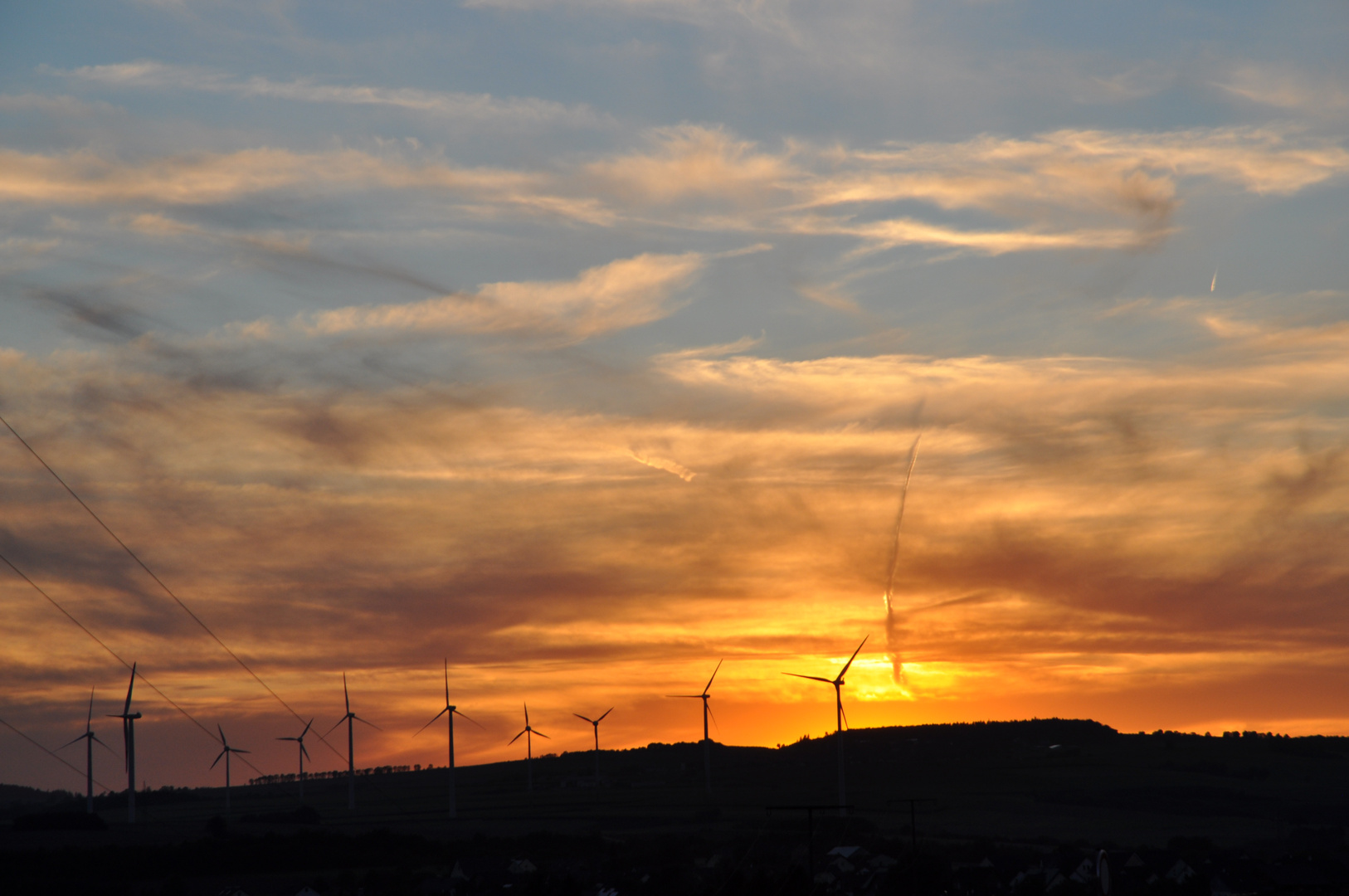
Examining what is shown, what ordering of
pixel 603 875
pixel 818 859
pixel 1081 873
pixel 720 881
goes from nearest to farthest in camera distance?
pixel 720 881 → pixel 1081 873 → pixel 603 875 → pixel 818 859

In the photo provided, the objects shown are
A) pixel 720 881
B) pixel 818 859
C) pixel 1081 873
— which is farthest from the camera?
pixel 818 859

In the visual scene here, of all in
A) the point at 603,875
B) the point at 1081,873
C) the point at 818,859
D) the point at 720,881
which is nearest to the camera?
the point at 720,881

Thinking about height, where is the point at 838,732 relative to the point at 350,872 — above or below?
above

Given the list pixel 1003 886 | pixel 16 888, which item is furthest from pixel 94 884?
pixel 1003 886

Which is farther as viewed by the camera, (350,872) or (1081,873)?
(350,872)

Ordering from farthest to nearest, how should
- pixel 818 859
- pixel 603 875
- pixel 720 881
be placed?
Result: pixel 818 859 < pixel 603 875 < pixel 720 881

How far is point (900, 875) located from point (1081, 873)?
23.4m

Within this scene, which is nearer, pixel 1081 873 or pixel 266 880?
pixel 1081 873

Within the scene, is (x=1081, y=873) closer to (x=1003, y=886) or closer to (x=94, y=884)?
(x=1003, y=886)

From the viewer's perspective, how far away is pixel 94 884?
177500mm

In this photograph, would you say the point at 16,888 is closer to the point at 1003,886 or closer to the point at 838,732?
the point at 838,732

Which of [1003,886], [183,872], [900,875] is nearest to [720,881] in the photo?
[900,875]

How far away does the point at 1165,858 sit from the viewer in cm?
18900

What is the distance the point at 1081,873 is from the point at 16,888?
441 ft
